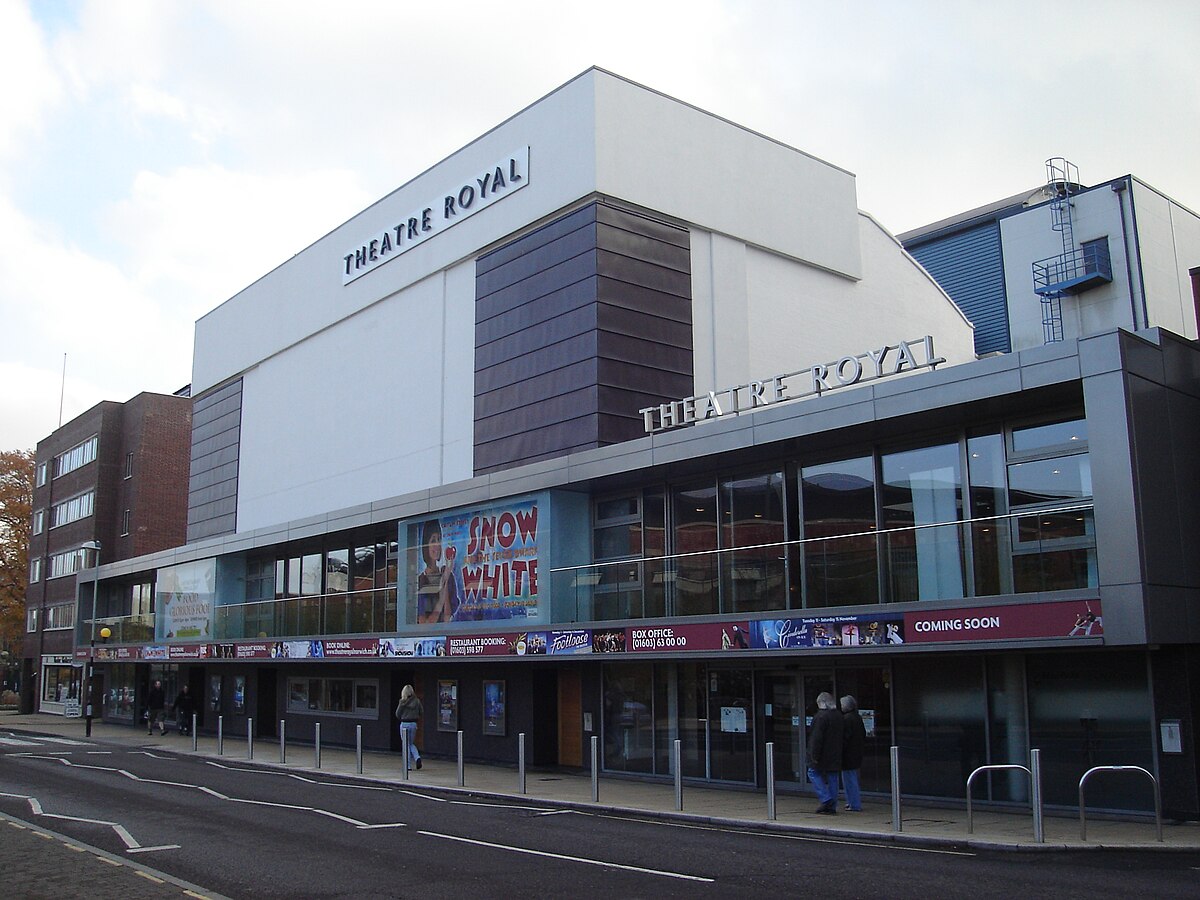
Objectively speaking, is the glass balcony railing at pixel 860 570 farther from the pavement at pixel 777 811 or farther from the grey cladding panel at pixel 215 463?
the grey cladding panel at pixel 215 463


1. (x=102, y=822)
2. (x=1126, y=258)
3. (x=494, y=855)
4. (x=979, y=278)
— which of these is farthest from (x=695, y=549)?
(x=979, y=278)

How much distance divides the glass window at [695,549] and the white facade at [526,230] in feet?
19.4

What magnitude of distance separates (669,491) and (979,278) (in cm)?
2133

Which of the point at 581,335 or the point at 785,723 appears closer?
the point at 785,723

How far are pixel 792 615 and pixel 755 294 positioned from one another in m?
13.3

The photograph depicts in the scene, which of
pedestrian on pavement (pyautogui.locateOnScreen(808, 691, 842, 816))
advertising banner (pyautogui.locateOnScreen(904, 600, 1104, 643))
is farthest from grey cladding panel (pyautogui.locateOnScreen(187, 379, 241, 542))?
advertising banner (pyautogui.locateOnScreen(904, 600, 1104, 643))

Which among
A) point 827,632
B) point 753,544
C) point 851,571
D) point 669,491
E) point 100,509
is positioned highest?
point 100,509

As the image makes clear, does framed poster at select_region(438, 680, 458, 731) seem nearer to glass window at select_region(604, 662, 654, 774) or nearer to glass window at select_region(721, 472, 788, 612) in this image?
glass window at select_region(604, 662, 654, 774)

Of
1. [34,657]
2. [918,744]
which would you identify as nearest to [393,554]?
[918,744]

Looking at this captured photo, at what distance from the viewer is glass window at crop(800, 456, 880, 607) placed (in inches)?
665

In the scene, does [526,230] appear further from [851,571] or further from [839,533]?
[851,571]

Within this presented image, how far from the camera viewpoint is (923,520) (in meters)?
17.6

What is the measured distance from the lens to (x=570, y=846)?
1305 centimetres

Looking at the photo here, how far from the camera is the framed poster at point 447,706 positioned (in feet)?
86.5
